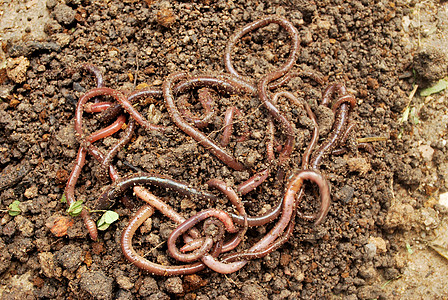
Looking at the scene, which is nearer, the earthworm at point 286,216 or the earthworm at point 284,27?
the earthworm at point 286,216

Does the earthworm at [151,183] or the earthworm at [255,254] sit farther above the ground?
the earthworm at [151,183]

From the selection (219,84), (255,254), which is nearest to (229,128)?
(219,84)

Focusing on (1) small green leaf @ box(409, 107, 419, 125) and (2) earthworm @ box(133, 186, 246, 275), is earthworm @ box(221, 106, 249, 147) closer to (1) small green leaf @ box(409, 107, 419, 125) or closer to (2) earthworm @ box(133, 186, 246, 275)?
(2) earthworm @ box(133, 186, 246, 275)

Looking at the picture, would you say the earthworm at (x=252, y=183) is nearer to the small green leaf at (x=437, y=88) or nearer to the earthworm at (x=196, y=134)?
the earthworm at (x=196, y=134)

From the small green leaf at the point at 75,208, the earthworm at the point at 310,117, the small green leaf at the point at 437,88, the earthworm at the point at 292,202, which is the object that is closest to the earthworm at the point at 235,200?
the earthworm at the point at 292,202

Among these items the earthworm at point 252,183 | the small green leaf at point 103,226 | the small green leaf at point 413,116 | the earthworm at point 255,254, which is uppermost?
the small green leaf at point 413,116

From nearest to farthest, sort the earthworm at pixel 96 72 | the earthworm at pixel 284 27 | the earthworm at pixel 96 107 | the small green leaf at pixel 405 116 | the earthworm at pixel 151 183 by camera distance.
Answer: the earthworm at pixel 151 183 → the earthworm at pixel 96 107 → the earthworm at pixel 96 72 → the earthworm at pixel 284 27 → the small green leaf at pixel 405 116

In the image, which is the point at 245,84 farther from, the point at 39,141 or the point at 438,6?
the point at 438,6
